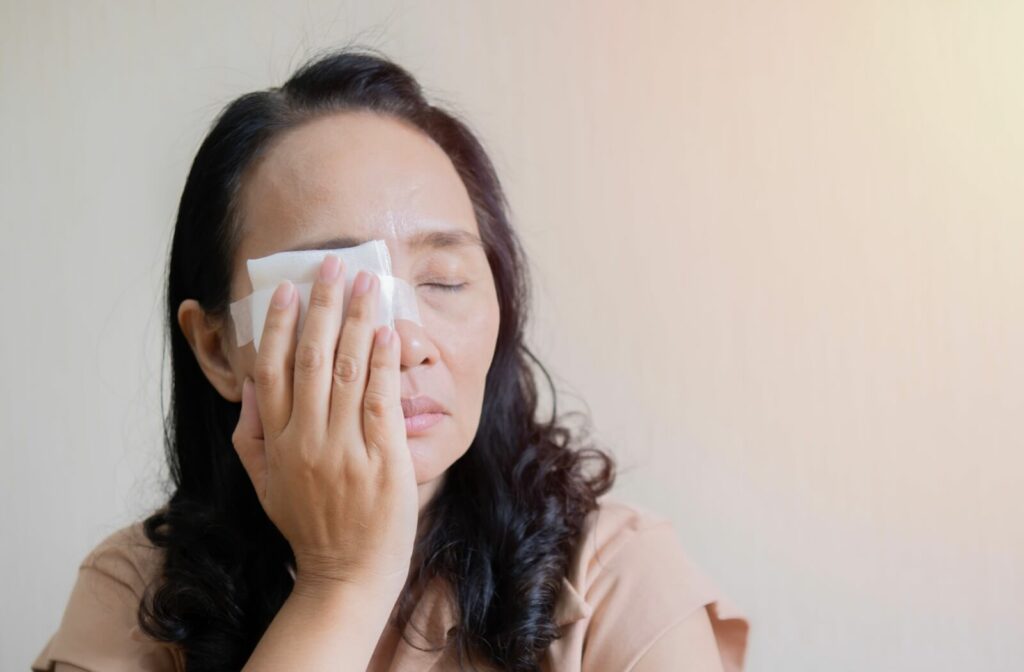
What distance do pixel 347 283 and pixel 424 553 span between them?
1.25ft

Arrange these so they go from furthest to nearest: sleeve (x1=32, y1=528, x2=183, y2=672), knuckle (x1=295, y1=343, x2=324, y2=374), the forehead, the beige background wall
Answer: the beige background wall, sleeve (x1=32, y1=528, x2=183, y2=672), the forehead, knuckle (x1=295, y1=343, x2=324, y2=374)

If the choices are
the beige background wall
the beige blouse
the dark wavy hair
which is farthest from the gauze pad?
the beige background wall

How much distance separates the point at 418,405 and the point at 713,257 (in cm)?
66

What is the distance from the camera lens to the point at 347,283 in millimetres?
984

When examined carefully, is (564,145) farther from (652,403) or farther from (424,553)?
(424,553)

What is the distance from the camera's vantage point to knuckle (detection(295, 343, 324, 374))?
36.7 inches

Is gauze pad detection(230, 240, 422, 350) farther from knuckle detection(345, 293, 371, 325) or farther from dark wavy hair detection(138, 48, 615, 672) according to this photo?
dark wavy hair detection(138, 48, 615, 672)

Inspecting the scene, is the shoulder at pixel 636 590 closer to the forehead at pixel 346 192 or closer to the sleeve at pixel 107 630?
the forehead at pixel 346 192

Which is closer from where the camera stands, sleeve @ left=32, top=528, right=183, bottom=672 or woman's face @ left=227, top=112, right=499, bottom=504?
woman's face @ left=227, top=112, right=499, bottom=504

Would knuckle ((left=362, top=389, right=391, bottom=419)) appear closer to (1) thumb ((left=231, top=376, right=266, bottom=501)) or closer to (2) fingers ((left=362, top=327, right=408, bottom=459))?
(2) fingers ((left=362, top=327, right=408, bottom=459))

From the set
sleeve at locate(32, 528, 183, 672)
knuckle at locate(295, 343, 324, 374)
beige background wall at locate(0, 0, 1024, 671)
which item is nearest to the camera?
knuckle at locate(295, 343, 324, 374)

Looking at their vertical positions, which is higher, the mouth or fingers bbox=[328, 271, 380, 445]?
fingers bbox=[328, 271, 380, 445]

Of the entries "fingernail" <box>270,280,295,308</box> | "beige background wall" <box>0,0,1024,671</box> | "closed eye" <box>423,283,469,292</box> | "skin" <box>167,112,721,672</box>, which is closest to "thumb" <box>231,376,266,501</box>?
"skin" <box>167,112,721,672</box>

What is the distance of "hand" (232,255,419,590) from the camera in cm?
94
